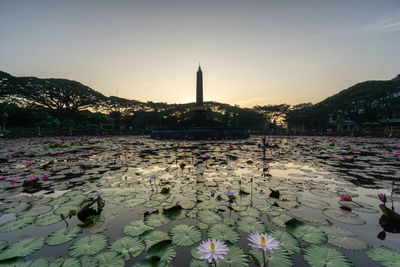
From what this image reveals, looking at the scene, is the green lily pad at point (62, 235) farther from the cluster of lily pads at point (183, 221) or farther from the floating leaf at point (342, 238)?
the floating leaf at point (342, 238)

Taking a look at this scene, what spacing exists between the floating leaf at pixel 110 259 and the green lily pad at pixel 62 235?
19.8 inches

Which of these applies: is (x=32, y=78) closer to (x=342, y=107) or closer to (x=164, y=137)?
(x=164, y=137)

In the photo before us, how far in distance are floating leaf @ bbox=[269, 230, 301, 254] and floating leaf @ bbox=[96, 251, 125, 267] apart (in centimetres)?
130

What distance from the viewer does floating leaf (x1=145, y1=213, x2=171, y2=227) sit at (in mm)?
1844

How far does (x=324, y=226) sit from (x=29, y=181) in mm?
4298

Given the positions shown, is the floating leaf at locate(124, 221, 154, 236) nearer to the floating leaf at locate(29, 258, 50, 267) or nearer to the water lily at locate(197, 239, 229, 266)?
the floating leaf at locate(29, 258, 50, 267)

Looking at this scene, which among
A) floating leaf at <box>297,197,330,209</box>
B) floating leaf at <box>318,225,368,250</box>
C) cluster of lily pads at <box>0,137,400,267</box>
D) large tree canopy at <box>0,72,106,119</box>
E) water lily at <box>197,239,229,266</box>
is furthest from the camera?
large tree canopy at <box>0,72,106,119</box>

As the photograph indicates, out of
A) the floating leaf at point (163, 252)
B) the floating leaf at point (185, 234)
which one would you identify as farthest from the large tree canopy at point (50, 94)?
the floating leaf at point (163, 252)

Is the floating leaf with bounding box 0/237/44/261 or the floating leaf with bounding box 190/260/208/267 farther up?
the floating leaf with bounding box 190/260/208/267

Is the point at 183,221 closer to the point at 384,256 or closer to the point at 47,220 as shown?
the point at 47,220

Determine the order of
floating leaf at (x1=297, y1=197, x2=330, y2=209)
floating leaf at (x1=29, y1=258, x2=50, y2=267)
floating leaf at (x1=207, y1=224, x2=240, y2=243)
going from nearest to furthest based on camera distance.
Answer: floating leaf at (x1=29, y1=258, x2=50, y2=267) < floating leaf at (x1=207, y1=224, x2=240, y2=243) < floating leaf at (x1=297, y1=197, x2=330, y2=209)

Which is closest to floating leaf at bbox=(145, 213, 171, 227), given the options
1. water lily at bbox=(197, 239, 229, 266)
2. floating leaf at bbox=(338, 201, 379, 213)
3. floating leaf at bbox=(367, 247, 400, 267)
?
water lily at bbox=(197, 239, 229, 266)

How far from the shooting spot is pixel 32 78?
32656 millimetres

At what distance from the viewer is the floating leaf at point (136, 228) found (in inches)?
65.8
